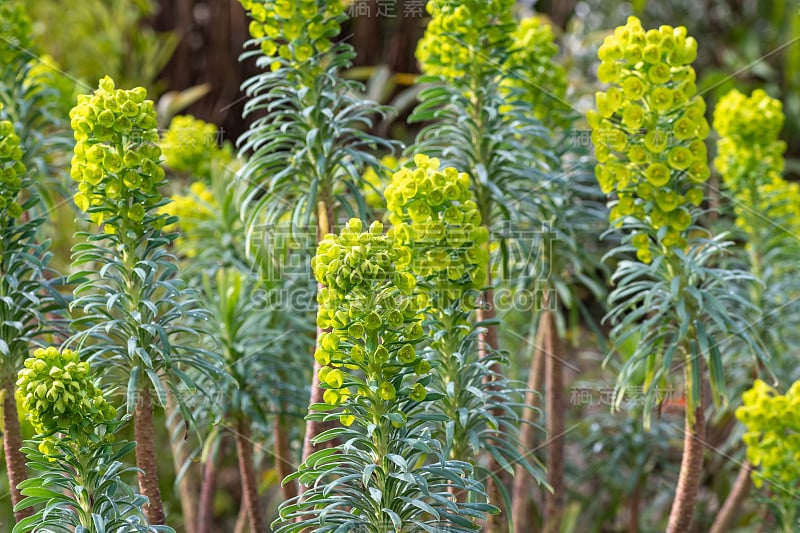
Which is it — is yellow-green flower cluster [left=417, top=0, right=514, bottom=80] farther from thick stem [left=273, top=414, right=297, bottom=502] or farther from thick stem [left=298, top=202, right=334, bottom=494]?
thick stem [left=273, top=414, right=297, bottom=502]

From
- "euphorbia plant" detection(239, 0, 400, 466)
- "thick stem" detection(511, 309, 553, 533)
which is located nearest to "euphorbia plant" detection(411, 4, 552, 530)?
"euphorbia plant" detection(239, 0, 400, 466)

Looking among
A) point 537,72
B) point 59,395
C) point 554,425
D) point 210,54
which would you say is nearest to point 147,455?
point 59,395

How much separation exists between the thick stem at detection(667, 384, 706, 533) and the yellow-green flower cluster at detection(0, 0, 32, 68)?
222 centimetres

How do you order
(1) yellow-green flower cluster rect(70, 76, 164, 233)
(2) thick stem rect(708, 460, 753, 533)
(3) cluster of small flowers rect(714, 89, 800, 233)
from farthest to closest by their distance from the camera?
(2) thick stem rect(708, 460, 753, 533), (3) cluster of small flowers rect(714, 89, 800, 233), (1) yellow-green flower cluster rect(70, 76, 164, 233)

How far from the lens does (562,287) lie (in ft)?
9.52

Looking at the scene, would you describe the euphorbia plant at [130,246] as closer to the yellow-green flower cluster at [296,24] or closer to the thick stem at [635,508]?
the yellow-green flower cluster at [296,24]

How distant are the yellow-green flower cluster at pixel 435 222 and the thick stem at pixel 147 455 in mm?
719

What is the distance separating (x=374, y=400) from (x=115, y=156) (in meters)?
0.79

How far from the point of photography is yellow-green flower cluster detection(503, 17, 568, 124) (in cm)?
272

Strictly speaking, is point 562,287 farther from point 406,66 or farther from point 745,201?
point 406,66

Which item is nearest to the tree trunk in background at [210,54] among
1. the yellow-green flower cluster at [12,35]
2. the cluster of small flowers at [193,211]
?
the cluster of small flowers at [193,211]

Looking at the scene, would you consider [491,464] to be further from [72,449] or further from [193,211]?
[193,211]

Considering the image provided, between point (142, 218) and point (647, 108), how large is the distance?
1.29m

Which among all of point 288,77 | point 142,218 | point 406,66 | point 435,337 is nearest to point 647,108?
point 435,337
